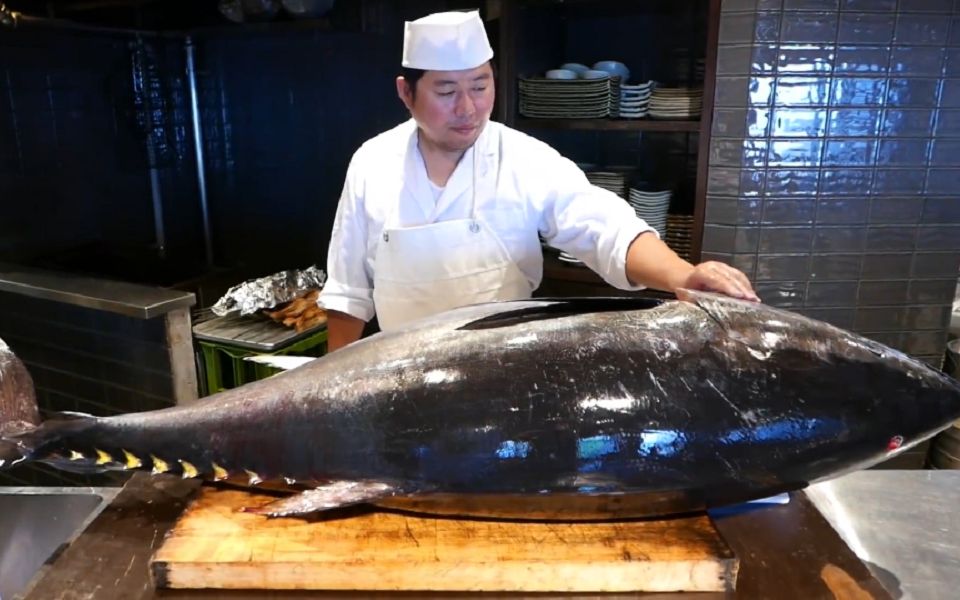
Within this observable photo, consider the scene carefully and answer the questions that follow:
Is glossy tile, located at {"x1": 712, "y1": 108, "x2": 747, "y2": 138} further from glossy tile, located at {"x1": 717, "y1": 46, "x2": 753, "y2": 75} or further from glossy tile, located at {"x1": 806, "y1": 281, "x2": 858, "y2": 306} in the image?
glossy tile, located at {"x1": 806, "y1": 281, "x2": 858, "y2": 306}

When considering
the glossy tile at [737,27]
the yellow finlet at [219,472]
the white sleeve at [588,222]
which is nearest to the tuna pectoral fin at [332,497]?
the yellow finlet at [219,472]

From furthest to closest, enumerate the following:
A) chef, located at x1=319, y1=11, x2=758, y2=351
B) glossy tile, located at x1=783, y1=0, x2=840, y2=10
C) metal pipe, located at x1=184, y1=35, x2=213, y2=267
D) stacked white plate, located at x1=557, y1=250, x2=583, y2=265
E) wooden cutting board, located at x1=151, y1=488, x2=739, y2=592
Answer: metal pipe, located at x1=184, y1=35, x2=213, y2=267 < stacked white plate, located at x1=557, y1=250, x2=583, y2=265 < glossy tile, located at x1=783, y1=0, x2=840, y2=10 < chef, located at x1=319, y1=11, x2=758, y2=351 < wooden cutting board, located at x1=151, y1=488, x2=739, y2=592

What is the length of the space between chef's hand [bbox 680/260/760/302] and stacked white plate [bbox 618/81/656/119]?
1.64 metres

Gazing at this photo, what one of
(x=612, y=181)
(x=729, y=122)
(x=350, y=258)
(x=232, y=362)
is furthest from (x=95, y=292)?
(x=729, y=122)

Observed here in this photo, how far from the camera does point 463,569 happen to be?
1133mm

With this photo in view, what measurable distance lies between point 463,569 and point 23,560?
103 centimetres

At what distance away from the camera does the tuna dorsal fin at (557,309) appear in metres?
1.35

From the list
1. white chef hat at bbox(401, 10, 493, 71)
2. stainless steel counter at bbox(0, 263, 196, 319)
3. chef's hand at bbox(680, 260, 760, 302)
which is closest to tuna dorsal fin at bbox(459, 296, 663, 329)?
chef's hand at bbox(680, 260, 760, 302)

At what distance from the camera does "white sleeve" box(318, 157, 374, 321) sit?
2.04 metres

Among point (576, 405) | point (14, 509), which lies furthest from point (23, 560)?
point (576, 405)

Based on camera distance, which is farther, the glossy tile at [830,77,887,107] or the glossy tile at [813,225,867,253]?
the glossy tile at [813,225,867,253]

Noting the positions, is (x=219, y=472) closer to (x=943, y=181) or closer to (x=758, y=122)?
(x=758, y=122)

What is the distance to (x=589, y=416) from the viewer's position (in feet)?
3.92

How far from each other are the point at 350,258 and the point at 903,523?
1.46 metres
